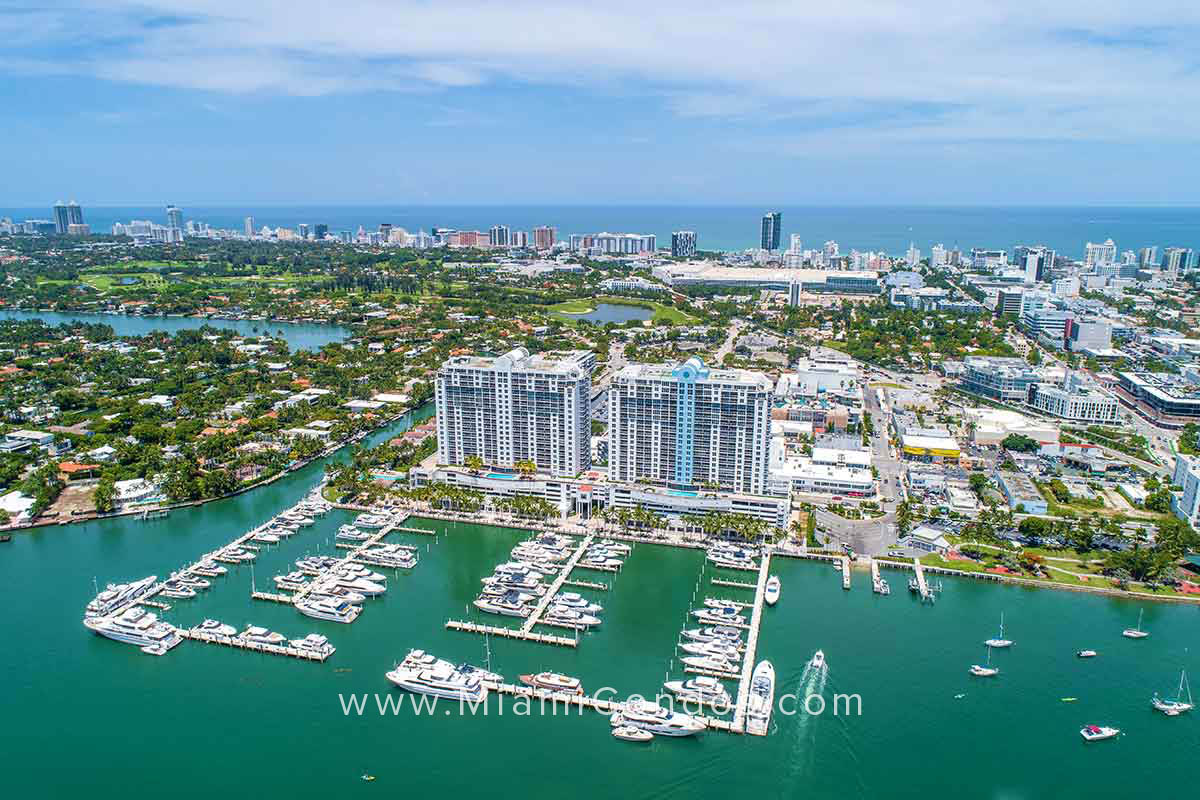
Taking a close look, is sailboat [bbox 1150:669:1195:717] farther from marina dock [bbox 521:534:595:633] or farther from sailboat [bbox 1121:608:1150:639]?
marina dock [bbox 521:534:595:633]

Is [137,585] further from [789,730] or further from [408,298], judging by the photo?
[408,298]

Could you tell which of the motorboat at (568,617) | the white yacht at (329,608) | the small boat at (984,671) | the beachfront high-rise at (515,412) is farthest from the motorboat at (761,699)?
the beachfront high-rise at (515,412)

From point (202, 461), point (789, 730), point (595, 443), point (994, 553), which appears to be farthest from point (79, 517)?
point (994, 553)

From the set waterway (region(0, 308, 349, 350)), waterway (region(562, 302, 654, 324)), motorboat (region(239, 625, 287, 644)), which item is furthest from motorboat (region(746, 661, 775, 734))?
waterway (region(562, 302, 654, 324))

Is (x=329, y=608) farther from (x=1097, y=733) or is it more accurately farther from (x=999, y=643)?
(x=1097, y=733)

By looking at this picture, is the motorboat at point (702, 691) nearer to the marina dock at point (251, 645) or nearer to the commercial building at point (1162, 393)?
the marina dock at point (251, 645)

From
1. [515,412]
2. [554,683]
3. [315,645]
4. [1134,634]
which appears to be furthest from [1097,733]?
[515,412]

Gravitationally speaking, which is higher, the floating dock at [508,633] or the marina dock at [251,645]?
the floating dock at [508,633]
